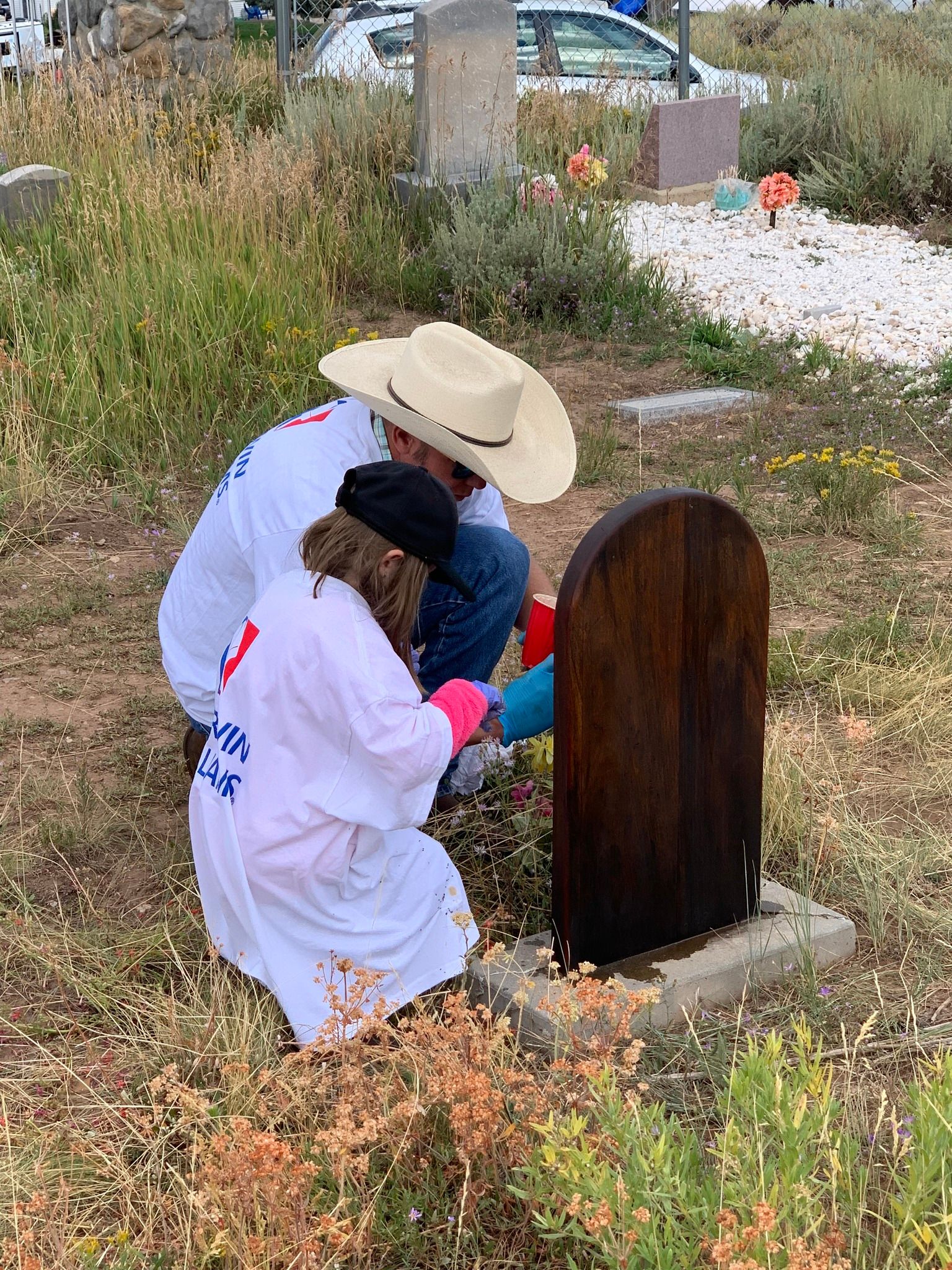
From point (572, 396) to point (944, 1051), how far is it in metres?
4.63

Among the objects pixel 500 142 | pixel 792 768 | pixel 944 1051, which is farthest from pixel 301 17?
pixel 944 1051

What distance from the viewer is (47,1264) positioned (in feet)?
6.45

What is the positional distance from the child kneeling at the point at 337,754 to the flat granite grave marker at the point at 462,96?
21.1 ft

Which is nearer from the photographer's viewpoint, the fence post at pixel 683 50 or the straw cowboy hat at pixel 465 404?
the straw cowboy hat at pixel 465 404

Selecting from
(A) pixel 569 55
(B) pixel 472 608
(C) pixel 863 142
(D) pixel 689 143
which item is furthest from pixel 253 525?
(A) pixel 569 55

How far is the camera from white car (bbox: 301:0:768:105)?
426 inches

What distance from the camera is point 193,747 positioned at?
11.0 feet

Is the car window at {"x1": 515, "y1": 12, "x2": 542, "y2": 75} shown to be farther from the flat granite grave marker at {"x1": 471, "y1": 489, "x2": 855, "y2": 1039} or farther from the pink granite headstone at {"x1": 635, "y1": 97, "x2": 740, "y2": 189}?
the flat granite grave marker at {"x1": 471, "y1": 489, "x2": 855, "y2": 1039}

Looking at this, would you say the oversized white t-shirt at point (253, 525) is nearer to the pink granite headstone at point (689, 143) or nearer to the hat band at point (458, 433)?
the hat band at point (458, 433)

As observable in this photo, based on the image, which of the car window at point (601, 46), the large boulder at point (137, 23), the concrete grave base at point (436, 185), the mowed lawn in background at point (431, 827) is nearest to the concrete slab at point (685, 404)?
the mowed lawn in background at point (431, 827)

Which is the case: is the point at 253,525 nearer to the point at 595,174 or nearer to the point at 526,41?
the point at 595,174

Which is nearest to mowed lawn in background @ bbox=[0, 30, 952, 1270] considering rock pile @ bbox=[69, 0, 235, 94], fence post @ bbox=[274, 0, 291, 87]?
fence post @ bbox=[274, 0, 291, 87]

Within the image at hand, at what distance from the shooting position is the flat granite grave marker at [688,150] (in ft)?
33.7

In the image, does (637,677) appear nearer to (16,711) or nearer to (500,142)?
(16,711)
